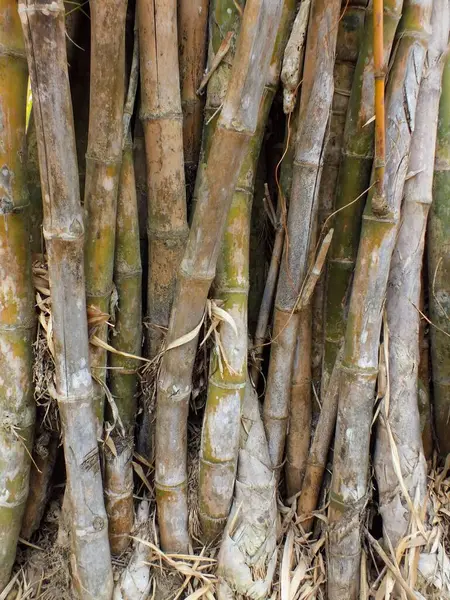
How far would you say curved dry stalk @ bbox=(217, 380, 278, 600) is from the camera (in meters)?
1.22

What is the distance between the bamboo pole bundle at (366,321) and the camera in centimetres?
116

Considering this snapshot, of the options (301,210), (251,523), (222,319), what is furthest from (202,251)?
(251,523)

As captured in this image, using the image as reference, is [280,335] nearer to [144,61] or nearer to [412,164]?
[412,164]

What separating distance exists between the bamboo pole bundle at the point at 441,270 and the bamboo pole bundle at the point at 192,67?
57 centimetres

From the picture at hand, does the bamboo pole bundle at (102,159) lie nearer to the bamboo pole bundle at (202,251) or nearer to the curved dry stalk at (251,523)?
the bamboo pole bundle at (202,251)

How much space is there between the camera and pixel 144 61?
1.12 meters

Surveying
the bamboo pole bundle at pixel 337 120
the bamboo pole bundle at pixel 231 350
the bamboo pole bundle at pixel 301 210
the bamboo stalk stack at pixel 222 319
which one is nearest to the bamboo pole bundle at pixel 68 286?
the bamboo stalk stack at pixel 222 319

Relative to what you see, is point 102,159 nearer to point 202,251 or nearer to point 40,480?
point 202,251

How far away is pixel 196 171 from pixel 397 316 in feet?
1.87

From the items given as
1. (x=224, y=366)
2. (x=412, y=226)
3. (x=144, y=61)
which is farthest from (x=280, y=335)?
(x=144, y=61)

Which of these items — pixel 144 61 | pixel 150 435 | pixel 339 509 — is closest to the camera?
pixel 144 61

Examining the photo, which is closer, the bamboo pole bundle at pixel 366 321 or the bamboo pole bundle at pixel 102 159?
the bamboo pole bundle at pixel 102 159

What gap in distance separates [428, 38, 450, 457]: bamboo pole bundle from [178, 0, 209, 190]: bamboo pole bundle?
57 cm

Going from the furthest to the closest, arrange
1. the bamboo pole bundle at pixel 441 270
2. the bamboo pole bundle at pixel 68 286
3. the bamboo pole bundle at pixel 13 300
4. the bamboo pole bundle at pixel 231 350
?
the bamboo pole bundle at pixel 441 270
the bamboo pole bundle at pixel 231 350
the bamboo pole bundle at pixel 13 300
the bamboo pole bundle at pixel 68 286
